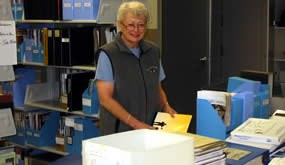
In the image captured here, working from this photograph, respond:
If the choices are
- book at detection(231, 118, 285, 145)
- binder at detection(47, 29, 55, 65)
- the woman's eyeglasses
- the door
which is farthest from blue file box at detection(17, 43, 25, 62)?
book at detection(231, 118, 285, 145)

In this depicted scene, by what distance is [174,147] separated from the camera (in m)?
1.11

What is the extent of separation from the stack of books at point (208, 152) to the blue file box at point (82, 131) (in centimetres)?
262

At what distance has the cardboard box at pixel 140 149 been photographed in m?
1.05

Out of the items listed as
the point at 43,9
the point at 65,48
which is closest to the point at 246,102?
the point at 65,48

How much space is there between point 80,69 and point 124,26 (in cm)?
160

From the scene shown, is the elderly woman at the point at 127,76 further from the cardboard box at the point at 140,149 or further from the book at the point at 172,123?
the cardboard box at the point at 140,149

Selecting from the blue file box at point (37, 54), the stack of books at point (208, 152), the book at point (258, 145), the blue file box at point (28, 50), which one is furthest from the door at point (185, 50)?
the stack of books at point (208, 152)

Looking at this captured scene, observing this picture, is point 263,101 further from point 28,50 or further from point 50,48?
point 28,50

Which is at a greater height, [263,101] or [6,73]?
[6,73]

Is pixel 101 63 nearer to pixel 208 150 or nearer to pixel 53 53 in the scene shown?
pixel 208 150

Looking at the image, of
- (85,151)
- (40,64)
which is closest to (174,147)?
(85,151)

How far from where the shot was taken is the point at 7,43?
116 inches

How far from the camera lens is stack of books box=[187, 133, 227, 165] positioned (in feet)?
5.44

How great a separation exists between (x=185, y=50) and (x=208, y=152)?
318 cm
